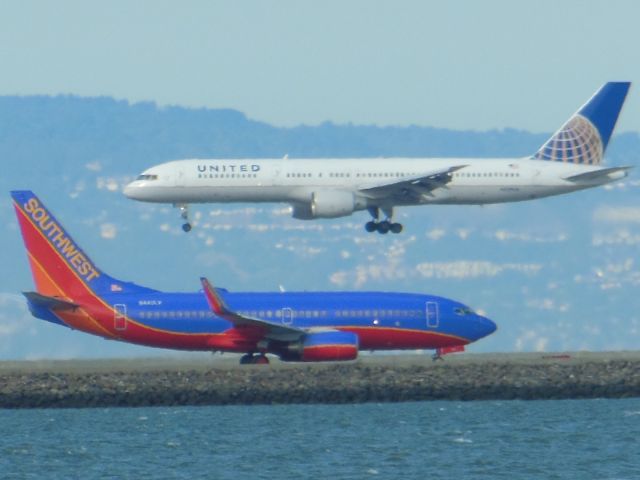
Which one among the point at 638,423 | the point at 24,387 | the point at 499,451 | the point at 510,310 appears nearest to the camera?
the point at 499,451

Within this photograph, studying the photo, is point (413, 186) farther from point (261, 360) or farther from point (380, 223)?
point (261, 360)

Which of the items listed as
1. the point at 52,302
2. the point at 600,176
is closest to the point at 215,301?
the point at 52,302

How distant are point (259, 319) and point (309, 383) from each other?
10.7 feet

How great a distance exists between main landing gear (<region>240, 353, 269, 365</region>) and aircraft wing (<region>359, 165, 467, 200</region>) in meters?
20.3

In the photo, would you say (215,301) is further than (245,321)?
No

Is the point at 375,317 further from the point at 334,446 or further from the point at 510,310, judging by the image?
the point at 510,310

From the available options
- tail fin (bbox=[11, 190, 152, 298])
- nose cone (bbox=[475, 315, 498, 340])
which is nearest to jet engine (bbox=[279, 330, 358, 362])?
nose cone (bbox=[475, 315, 498, 340])

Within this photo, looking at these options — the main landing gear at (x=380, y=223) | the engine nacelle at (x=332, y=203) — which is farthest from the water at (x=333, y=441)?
the main landing gear at (x=380, y=223)

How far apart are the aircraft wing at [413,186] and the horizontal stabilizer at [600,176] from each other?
5.57m

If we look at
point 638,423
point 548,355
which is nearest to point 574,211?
point 548,355

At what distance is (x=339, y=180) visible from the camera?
286 ft

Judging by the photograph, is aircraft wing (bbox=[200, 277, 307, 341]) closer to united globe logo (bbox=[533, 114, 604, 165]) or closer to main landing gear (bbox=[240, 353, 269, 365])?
main landing gear (bbox=[240, 353, 269, 365])

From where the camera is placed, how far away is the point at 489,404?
64062 mm

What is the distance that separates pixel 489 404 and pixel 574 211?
108 metres
